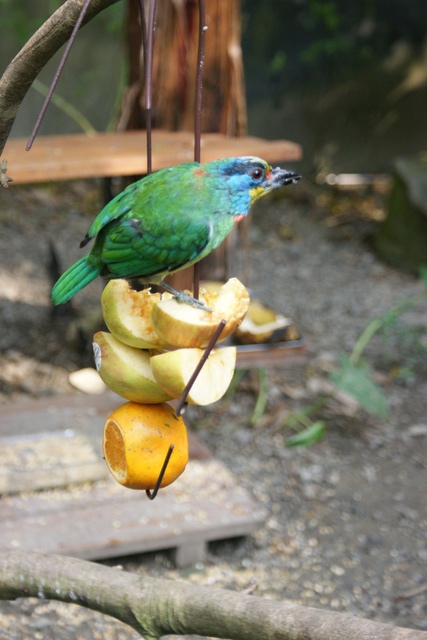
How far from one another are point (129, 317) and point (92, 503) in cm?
154

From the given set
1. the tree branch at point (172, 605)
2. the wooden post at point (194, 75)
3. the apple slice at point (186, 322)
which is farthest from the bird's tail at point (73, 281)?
the wooden post at point (194, 75)

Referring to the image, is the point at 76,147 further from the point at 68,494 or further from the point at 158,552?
the point at 158,552

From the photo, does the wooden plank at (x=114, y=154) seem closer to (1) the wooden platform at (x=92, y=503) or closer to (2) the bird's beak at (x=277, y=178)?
(1) the wooden platform at (x=92, y=503)

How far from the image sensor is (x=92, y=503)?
8.41ft

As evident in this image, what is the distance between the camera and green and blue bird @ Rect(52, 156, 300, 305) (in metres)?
1.15

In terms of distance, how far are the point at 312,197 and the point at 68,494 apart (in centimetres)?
418

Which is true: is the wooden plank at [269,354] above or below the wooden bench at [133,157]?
below

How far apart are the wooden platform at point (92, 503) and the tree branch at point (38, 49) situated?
1544 millimetres

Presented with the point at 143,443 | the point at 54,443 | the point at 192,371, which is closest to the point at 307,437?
the point at 54,443

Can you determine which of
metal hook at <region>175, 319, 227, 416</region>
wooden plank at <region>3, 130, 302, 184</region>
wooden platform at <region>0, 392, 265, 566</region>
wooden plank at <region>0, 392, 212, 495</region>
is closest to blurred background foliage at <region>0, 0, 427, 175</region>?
wooden plank at <region>3, 130, 302, 184</region>

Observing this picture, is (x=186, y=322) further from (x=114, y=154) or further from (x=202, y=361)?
(x=114, y=154)

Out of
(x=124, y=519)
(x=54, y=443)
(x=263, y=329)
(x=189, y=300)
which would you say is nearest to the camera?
(x=189, y=300)

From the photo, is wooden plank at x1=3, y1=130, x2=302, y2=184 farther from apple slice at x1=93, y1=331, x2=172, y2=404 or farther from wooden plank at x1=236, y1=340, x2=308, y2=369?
apple slice at x1=93, y1=331, x2=172, y2=404

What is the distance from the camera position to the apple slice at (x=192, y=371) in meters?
1.04
